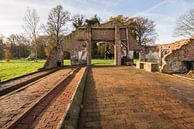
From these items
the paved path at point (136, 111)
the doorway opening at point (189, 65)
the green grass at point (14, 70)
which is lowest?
the paved path at point (136, 111)

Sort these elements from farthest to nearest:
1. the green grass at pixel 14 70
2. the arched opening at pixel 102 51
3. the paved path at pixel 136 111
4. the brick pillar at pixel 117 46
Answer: the arched opening at pixel 102 51 → the brick pillar at pixel 117 46 → the green grass at pixel 14 70 → the paved path at pixel 136 111

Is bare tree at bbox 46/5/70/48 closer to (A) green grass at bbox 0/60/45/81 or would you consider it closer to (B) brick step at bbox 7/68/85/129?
(A) green grass at bbox 0/60/45/81

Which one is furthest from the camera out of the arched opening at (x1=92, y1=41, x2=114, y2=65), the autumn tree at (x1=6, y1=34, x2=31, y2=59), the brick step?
the autumn tree at (x1=6, y1=34, x2=31, y2=59)

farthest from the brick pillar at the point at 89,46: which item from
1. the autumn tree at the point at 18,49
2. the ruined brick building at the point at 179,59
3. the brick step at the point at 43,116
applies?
the autumn tree at the point at 18,49

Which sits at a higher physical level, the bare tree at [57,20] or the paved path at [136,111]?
the bare tree at [57,20]

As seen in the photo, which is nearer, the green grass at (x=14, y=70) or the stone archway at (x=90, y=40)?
the green grass at (x=14, y=70)

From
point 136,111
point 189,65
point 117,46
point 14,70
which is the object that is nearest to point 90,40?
point 117,46

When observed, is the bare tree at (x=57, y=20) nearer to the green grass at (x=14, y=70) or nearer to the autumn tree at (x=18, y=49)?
the green grass at (x=14, y=70)

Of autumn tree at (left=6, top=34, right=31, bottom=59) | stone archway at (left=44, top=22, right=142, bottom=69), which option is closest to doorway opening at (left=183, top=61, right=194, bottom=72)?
stone archway at (left=44, top=22, right=142, bottom=69)

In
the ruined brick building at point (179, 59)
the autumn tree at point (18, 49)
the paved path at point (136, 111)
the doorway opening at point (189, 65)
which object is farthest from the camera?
the autumn tree at point (18, 49)

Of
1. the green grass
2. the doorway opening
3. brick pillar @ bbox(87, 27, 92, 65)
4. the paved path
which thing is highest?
brick pillar @ bbox(87, 27, 92, 65)

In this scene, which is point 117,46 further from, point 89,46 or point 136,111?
point 136,111

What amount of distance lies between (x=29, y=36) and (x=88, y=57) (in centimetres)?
2094

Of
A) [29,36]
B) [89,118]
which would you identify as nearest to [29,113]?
[89,118]
